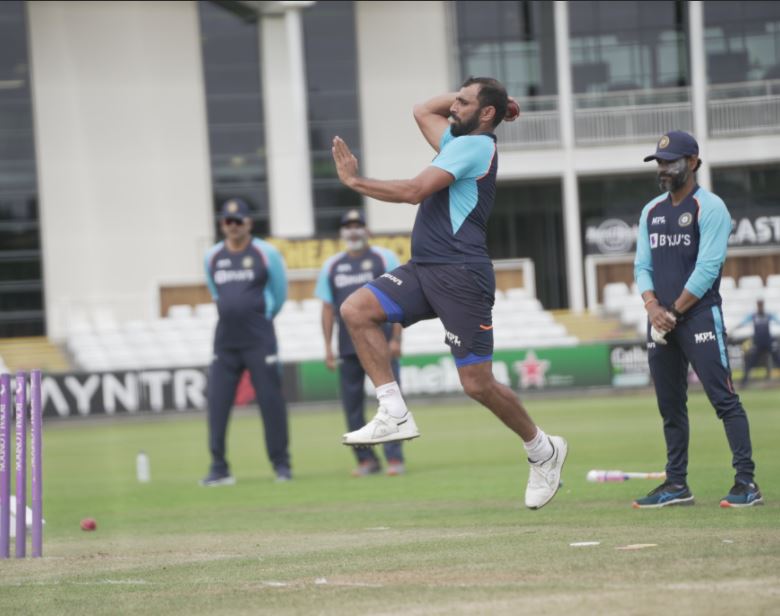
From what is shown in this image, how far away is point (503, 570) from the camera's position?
5781 mm

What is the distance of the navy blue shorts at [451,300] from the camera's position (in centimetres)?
727

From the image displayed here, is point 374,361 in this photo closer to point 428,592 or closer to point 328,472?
point 428,592

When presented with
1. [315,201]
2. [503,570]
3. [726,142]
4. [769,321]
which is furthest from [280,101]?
[503,570]

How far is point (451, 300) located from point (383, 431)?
2.41 ft

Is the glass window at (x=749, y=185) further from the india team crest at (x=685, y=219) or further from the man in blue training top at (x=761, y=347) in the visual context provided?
the man in blue training top at (x=761, y=347)

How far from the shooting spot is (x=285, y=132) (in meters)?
31.2

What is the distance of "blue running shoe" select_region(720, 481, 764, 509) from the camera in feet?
26.0

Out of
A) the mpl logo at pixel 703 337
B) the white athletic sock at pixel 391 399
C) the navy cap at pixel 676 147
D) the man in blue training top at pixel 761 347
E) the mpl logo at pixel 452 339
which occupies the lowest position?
the man in blue training top at pixel 761 347

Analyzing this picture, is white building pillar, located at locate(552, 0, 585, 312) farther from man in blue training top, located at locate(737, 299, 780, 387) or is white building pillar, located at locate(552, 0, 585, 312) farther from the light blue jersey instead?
the light blue jersey

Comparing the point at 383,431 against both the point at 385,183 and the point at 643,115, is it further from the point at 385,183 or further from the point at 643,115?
the point at 643,115

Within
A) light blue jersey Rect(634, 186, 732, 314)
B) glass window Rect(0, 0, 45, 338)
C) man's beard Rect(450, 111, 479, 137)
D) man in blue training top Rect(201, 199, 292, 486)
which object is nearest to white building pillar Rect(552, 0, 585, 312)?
man in blue training top Rect(201, 199, 292, 486)

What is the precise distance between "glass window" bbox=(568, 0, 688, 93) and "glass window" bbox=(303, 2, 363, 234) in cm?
319

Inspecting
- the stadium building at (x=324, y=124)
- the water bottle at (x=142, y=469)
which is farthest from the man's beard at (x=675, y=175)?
the water bottle at (x=142, y=469)

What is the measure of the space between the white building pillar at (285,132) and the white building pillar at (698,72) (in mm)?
10510
